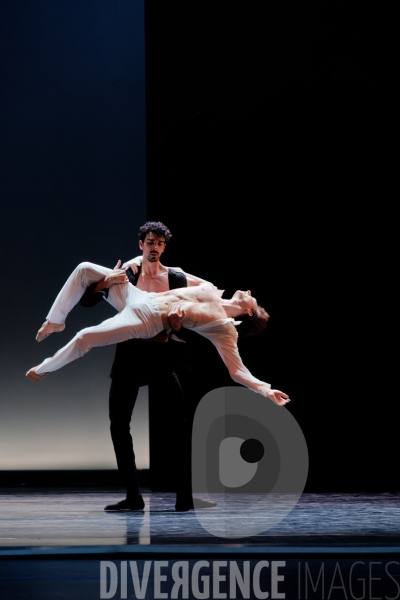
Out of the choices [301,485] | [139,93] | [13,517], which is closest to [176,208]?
[139,93]

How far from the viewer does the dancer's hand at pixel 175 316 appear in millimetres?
3646

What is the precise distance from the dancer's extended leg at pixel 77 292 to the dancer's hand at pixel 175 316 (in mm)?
256

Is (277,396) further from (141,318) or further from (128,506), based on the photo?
(128,506)

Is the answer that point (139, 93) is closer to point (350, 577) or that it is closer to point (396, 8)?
point (396, 8)

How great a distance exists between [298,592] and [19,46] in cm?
426

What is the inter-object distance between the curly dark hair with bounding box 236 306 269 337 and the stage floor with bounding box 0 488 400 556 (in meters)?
0.89

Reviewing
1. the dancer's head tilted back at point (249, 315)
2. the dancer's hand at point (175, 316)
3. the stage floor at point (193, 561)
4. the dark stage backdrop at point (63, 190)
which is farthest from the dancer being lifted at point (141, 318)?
the dark stage backdrop at point (63, 190)

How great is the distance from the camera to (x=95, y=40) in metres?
5.34

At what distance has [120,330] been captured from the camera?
3643mm

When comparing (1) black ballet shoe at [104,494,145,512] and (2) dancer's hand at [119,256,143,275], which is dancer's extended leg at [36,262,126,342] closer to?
(2) dancer's hand at [119,256,143,275]

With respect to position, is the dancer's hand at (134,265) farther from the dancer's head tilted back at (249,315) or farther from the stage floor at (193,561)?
the stage floor at (193,561)

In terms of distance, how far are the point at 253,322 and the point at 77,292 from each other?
35.8 inches

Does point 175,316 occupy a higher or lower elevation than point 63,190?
lower

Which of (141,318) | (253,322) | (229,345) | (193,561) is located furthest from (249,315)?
(193,561)
